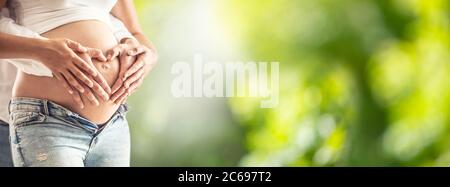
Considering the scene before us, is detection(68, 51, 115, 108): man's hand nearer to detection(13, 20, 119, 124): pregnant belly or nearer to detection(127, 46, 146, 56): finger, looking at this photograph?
detection(13, 20, 119, 124): pregnant belly

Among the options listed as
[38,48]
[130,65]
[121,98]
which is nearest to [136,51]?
[130,65]

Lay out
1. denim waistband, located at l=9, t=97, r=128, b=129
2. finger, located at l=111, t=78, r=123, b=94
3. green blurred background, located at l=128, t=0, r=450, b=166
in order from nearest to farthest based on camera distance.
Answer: denim waistband, located at l=9, t=97, r=128, b=129 → finger, located at l=111, t=78, r=123, b=94 → green blurred background, located at l=128, t=0, r=450, b=166

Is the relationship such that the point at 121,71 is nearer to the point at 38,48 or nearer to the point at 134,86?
the point at 134,86

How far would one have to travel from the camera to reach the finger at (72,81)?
1.98 meters

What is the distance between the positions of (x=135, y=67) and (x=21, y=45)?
35 cm

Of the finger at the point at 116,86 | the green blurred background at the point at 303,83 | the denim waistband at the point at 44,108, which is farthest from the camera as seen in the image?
the green blurred background at the point at 303,83

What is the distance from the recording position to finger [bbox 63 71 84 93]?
1979mm

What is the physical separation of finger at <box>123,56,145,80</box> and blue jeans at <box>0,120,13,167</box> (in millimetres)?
391

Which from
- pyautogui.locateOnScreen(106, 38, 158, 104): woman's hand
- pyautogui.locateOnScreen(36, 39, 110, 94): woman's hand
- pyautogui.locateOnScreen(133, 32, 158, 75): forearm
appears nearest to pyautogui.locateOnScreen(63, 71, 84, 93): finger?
pyautogui.locateOnScreen(36, 39, 110, 94): woman's hand

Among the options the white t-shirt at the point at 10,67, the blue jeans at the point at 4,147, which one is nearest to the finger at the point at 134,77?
the white t-shirt at the point at 10,67

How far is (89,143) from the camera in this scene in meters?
2.01

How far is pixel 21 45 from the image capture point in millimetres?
1959

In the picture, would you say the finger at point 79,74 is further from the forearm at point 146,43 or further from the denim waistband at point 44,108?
the forearm at point 146,43
